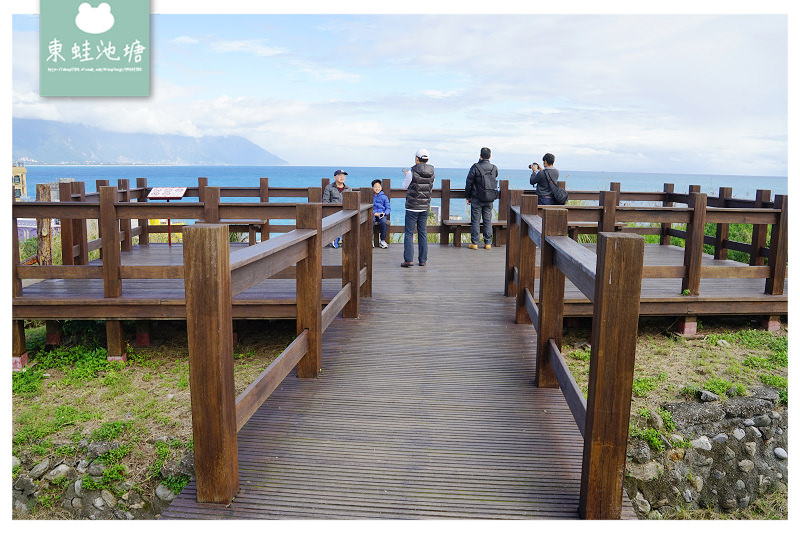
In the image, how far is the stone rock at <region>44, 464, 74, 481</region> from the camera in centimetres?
482

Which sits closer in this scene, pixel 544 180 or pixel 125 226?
pixel 544 180

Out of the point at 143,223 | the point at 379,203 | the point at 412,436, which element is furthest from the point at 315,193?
the point at 412,436

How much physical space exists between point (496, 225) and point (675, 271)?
4.83m

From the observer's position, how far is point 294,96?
88.4 meters

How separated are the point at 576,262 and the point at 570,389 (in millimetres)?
717

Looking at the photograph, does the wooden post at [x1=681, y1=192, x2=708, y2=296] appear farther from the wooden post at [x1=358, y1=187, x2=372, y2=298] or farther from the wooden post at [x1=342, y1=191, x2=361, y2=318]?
the wooden post at [x1=342, y1=191, x2=361, y2=318]

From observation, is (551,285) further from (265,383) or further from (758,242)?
(758,242)

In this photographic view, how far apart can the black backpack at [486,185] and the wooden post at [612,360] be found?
7896mm

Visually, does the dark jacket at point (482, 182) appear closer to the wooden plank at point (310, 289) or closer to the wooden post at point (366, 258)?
the wooden post at point (366, 258)

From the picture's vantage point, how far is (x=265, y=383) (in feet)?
10.8

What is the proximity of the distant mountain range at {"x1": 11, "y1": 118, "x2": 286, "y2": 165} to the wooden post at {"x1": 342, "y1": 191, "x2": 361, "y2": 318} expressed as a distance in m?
151

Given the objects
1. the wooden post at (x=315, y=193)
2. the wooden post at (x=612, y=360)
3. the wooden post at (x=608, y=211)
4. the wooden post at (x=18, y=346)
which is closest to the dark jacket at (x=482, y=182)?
the wooden post at (x=315, y=193)

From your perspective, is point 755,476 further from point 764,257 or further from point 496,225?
point 496,225

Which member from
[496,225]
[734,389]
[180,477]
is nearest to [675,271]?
[734,389]
